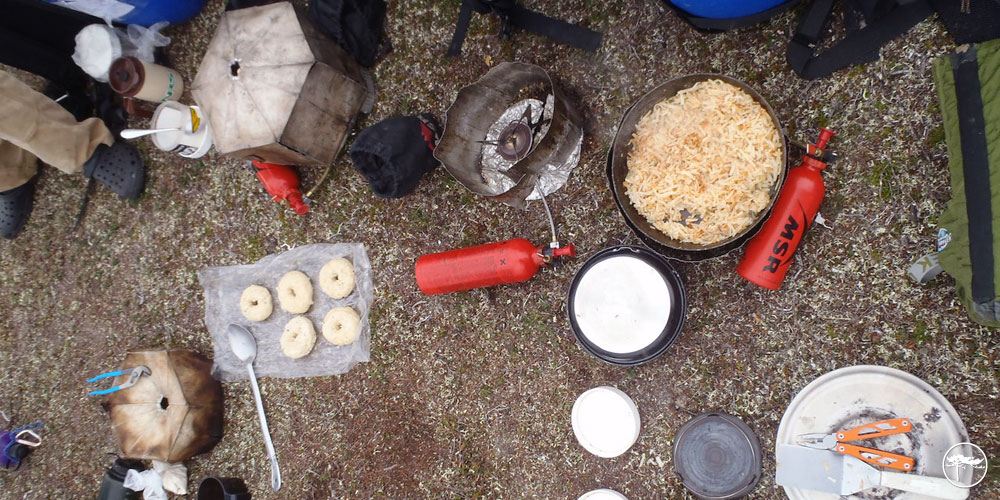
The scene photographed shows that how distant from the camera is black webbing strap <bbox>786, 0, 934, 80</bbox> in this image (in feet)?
8.57

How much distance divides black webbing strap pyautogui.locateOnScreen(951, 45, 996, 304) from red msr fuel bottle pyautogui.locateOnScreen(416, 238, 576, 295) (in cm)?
183

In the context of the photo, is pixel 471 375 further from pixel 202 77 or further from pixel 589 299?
pixel 202 77

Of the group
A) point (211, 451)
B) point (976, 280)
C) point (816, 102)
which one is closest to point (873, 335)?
point (976, 280)

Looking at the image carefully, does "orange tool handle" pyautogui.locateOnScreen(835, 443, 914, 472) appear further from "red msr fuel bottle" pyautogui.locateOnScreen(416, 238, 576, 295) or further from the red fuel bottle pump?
the red fuel bottle pump

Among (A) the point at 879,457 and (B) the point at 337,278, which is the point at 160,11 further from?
(A) the point at 879,457

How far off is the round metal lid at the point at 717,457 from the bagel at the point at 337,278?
2.33 meters

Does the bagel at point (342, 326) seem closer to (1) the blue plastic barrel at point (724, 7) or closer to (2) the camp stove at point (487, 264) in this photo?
(2) the camp stove at point (487, 264)

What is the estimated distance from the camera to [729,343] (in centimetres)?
300

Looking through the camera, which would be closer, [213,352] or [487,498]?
[487,498]

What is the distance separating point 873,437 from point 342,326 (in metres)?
3.13

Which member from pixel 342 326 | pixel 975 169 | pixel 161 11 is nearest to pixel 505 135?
pixel 342 326

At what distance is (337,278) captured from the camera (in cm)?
362

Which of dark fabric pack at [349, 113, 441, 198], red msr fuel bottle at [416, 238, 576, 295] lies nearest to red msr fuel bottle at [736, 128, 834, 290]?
red msr fuel bottle at [416, 238, 576, 295]

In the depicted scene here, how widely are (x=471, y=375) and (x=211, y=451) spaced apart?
86.1 inches
